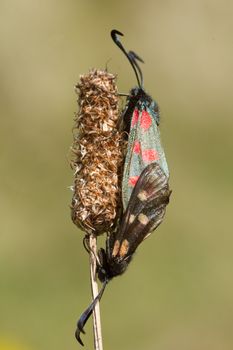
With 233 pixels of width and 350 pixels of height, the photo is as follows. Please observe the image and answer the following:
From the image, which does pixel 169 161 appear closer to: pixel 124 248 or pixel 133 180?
pixel 133 180

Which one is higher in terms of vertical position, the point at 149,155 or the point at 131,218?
the point at 149,155

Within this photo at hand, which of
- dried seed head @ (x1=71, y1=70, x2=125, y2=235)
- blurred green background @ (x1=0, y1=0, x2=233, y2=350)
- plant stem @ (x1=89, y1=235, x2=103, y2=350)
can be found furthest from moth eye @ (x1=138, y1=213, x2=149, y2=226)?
blurred green background @ (x1=0, y1=0, x2=233, y2=350)

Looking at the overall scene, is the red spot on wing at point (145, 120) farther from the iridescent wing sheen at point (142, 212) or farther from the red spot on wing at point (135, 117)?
the iridescent wing sheen at point (142, 212)

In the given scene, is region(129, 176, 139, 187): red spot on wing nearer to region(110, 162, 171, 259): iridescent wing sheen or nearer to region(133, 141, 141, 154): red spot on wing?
region(110, 162, 171, 259): iridescent wing sheen

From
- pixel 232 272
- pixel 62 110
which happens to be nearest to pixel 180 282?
pixel 232 272

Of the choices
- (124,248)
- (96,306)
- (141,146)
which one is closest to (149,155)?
(141,146)
